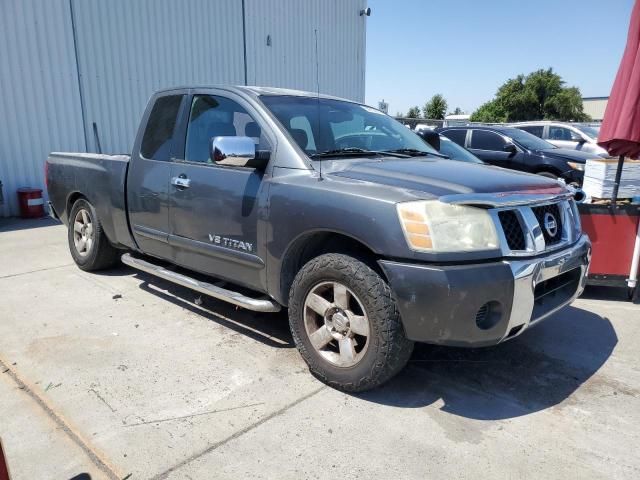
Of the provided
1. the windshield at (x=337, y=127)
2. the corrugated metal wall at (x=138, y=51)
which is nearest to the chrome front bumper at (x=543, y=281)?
the windshield at (x=337, y=127)

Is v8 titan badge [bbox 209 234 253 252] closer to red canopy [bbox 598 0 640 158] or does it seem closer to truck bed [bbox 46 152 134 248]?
truck bed [bbox 46 152 134 248]

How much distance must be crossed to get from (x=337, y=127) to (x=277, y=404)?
205 centimetres

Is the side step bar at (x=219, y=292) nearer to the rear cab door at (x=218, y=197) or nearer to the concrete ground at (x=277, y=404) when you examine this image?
the rear cab door at (x=218, y=197)

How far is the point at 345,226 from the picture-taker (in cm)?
269

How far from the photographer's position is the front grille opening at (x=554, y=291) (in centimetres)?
276

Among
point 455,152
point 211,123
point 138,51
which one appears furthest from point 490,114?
point 211,123

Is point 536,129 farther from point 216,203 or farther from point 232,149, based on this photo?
point 232,149

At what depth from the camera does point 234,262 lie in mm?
3426

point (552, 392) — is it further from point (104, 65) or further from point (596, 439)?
point (104, 65)

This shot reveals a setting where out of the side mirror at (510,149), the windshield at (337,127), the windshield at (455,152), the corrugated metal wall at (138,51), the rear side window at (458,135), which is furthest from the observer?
the rear side window at (458,135)


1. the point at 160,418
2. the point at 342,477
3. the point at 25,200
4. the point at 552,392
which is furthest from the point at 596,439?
the point at 25,200

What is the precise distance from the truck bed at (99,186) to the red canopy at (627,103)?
14.0 ft

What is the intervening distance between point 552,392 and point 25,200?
931cm

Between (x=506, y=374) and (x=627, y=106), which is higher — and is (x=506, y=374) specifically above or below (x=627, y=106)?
below
